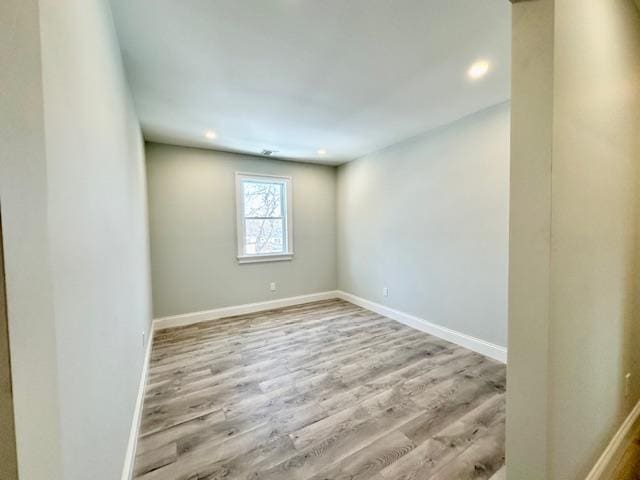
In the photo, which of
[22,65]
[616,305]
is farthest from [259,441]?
[616,305]

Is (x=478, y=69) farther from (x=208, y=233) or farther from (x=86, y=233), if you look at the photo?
(x=208, y=233)

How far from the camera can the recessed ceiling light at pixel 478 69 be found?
1.89 meters

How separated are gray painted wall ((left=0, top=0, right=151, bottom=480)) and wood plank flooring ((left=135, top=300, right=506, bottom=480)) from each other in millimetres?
425

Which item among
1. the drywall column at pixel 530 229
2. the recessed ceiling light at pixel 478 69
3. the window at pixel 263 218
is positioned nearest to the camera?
the drywall column at pixel 530 229

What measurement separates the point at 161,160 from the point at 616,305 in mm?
4473

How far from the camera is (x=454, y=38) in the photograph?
5.36 ft

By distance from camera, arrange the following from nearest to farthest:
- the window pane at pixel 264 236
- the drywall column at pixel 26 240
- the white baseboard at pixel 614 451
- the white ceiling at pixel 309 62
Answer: the drywall column at pixel 26 240 < the white baseboard at pixel 614 451 < the white ceiling at pixel 309 62 < the window pane at pixel 264 236

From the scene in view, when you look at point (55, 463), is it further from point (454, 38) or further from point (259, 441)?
point (454, 38)

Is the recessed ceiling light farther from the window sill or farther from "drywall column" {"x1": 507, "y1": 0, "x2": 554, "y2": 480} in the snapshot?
the window sill

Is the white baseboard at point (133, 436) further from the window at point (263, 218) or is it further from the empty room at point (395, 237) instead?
the window at point (263, 218)

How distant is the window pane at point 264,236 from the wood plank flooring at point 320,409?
4.85 ft

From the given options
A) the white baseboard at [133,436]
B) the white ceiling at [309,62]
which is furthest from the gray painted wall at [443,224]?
the white baseboard at [133,436]

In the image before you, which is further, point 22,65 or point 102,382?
point 102,382

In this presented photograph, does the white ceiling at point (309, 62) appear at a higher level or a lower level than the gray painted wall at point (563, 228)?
higher
